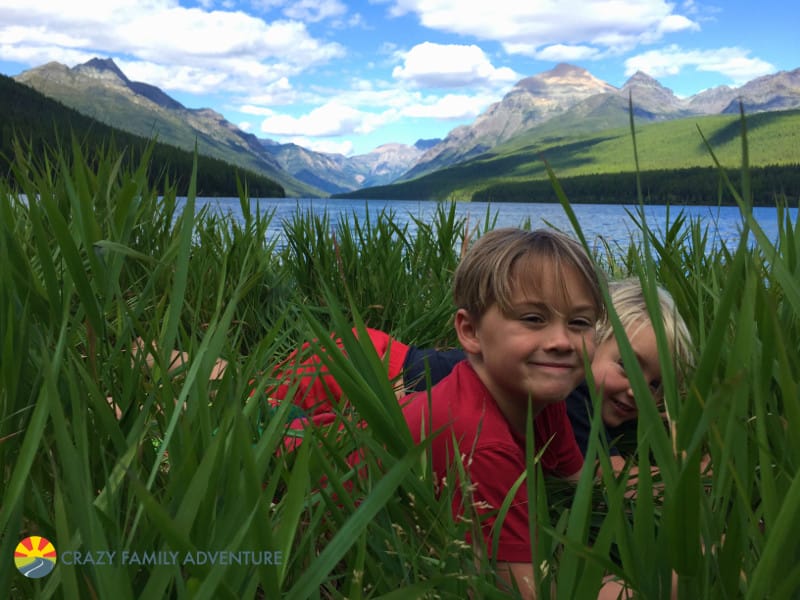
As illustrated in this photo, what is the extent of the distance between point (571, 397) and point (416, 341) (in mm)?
933

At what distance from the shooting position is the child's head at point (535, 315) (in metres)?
1.46

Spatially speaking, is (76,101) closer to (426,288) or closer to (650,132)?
(650,132)

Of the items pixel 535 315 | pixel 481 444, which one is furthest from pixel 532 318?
pixel 481 444

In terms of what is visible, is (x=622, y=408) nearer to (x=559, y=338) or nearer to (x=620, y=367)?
(x=620, y=367)

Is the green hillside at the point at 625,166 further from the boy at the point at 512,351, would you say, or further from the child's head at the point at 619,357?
the boy at the point at 512,351

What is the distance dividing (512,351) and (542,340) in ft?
0.23

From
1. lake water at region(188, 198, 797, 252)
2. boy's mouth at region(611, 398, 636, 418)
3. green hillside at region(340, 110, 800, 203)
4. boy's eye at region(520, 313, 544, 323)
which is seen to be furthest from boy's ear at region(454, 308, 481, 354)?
green hillside at region(340, 110, 800, 203)

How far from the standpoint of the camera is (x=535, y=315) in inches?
58.9

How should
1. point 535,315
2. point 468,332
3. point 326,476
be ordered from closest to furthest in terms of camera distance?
point 326,476 → point 535,315 → point 468,332

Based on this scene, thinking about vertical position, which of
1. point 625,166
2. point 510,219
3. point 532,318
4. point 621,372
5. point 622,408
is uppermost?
point 625,166

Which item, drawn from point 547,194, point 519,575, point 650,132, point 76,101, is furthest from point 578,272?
point 76,101

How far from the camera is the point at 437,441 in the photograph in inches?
56.1

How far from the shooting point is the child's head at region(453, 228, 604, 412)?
1.46 meters

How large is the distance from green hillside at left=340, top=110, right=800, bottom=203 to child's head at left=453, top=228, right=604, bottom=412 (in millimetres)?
66624
